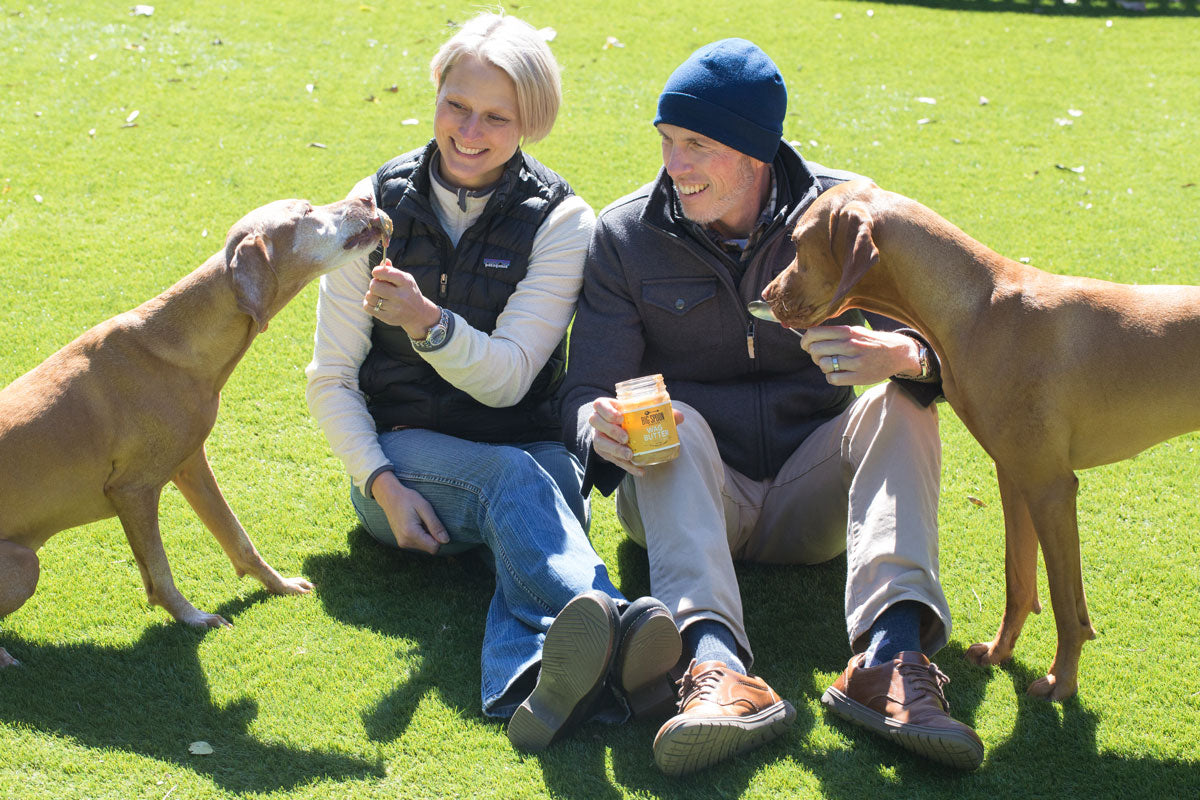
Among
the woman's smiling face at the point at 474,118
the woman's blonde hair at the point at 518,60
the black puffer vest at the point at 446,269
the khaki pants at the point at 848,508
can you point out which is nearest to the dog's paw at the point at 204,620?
the black puffer vest at the point at 446,269

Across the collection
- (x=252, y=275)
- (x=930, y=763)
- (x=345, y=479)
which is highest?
(x=252, y=275)

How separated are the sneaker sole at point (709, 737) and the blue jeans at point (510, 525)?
50cm

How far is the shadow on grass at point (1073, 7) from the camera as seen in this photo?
12.6m

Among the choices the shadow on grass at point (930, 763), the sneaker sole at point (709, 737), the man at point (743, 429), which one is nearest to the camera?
the sneaker sole at point (709, 737)

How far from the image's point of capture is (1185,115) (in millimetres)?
9656

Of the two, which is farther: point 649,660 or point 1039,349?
point 1039,349

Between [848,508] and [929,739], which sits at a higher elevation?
[848,508]

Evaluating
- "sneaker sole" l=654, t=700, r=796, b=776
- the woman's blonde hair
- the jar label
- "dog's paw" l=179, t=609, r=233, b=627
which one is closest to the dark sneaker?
"sneaker sole" l=654, t=700, r=796, b=776

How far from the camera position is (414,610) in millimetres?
4086

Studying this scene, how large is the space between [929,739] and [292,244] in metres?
2.72

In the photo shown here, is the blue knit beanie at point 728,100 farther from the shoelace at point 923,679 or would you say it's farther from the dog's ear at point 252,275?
the shoelace at point 923,679

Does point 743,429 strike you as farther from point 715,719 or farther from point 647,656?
point 715,719

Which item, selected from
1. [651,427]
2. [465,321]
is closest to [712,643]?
[651,427]

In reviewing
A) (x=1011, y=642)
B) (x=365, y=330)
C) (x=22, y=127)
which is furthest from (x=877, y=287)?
(x=22, y=127)
